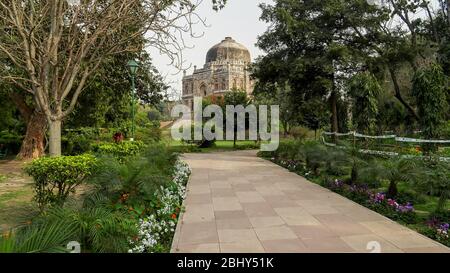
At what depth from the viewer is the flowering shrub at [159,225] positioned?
14.1 feet

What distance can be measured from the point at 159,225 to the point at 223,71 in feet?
193

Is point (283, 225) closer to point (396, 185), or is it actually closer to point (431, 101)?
point (396, 185)

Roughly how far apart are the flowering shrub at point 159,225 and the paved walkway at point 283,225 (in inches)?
6.8

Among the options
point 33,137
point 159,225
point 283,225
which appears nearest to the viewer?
point 159,225

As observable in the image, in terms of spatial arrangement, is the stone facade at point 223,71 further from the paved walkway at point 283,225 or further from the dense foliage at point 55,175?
the dense foliage at point 55,175

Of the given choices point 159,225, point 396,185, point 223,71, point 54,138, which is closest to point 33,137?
point 54,138

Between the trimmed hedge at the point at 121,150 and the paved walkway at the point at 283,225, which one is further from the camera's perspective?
the trimmed hedge at the point at 121,150

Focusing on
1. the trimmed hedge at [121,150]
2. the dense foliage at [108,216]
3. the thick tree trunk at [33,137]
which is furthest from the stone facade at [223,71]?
the dense foliage at [108,216]

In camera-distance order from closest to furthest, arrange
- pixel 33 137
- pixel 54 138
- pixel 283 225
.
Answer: pixel 283 225 < pixel 54 138 < pixel 33 137

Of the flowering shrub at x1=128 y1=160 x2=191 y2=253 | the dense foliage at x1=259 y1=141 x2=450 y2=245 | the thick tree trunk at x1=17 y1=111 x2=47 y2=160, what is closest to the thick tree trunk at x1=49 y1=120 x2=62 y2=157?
the flowering shrub at x1=128 y1=160 x2=191 y2=253

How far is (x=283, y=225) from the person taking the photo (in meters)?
5.28

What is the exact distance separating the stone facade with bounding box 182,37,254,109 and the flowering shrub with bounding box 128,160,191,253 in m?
54.9
